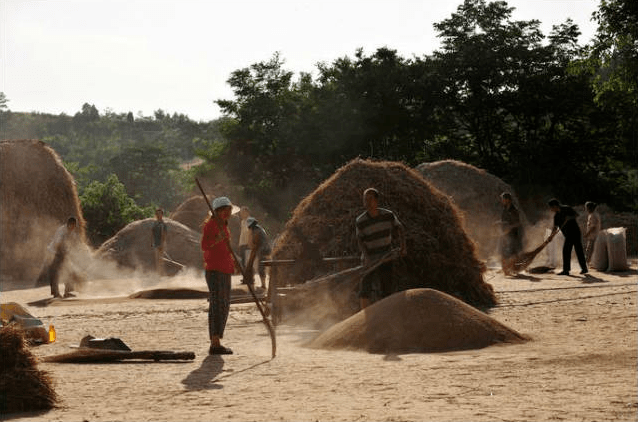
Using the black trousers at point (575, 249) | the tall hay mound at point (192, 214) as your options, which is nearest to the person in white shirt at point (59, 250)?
the black trousers at point (575, 249)

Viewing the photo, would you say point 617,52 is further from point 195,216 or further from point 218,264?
point 218,264

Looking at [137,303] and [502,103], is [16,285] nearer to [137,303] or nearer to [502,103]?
[137,303]

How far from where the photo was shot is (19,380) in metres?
6.99

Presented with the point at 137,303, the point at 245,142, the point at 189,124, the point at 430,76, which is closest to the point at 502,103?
the point at 430,76

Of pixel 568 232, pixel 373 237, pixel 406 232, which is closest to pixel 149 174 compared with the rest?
pixel 568 232

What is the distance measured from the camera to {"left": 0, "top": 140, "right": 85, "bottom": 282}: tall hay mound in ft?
84.5

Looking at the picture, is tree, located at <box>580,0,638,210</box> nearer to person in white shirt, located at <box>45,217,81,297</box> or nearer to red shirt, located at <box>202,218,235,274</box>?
person in white shirt, located at <box>45,217,81,297</box>

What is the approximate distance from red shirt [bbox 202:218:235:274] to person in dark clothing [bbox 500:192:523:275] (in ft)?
34.7

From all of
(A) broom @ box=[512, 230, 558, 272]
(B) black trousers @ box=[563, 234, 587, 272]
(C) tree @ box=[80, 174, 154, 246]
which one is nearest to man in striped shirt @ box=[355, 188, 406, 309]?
(A) broom @ box=[512, 230, 558, 272]

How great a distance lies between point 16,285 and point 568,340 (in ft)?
59.4

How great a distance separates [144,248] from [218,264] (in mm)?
16414

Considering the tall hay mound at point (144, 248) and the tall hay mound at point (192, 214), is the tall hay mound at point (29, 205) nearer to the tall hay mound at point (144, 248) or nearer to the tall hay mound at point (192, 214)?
the tall hay mound at point (144, 248)

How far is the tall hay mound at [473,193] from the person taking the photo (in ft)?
88.5

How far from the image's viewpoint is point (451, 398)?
6797 mm
